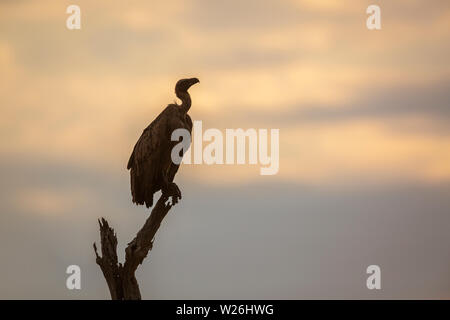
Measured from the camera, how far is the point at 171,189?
96.5 ft

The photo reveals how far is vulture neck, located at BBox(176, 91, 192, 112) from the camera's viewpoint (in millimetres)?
30616

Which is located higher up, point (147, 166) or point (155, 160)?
point (155, 160)

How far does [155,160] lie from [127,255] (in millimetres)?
2643

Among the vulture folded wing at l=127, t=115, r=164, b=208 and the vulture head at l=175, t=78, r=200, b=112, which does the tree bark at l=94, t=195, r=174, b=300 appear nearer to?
the vulture folded wing at l=127, t=115, r=164, b=208

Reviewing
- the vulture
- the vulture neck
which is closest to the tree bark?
the vulture

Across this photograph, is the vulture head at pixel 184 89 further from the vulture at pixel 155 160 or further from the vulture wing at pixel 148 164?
the vulture wing at pixel 148 164

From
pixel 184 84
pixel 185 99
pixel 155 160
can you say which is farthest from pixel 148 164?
pixel 184 84

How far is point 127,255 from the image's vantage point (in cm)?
2861

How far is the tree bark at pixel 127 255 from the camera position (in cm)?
2850

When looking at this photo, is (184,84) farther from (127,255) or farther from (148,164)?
(127,255)

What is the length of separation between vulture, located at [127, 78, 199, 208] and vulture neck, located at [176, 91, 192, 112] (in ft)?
1.99

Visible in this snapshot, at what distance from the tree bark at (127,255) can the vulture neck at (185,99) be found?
2.92 m
